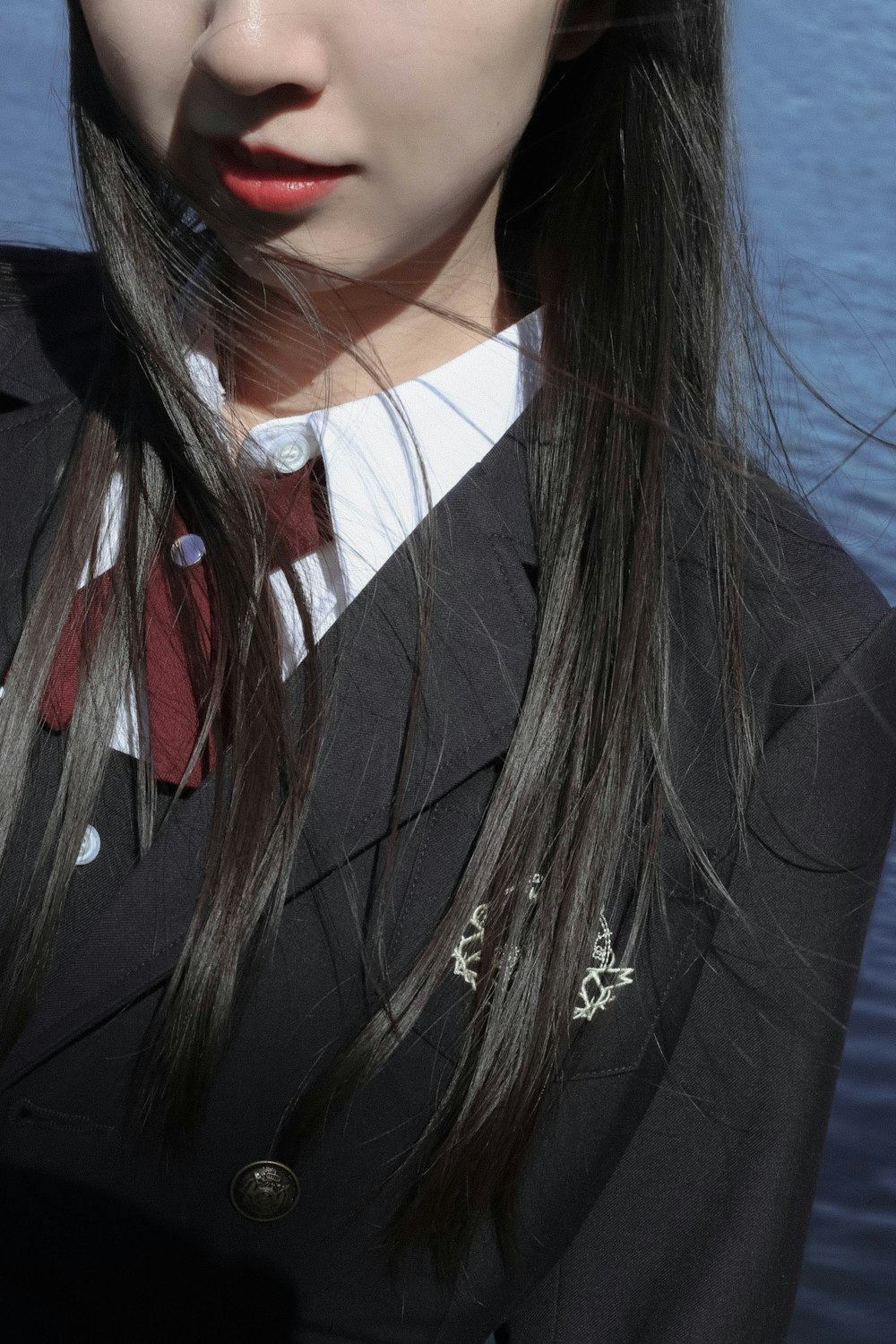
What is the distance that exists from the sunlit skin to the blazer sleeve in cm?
46

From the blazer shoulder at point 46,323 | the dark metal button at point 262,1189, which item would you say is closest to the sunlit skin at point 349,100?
the blazer shoulder at point 46,323

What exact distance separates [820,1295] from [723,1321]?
481 mm

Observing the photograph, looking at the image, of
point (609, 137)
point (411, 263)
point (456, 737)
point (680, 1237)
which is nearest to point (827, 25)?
point (609, 137)

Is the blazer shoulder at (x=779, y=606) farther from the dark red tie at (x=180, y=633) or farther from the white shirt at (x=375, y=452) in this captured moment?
the dark red tie at (x=180, y=633)

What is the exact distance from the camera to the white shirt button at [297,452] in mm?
1203

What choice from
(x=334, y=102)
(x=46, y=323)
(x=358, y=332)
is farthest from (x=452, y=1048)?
(x=46, y=323)

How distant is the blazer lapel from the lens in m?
1.07

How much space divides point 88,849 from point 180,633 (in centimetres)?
18

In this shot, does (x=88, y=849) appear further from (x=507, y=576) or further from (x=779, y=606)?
(x=779, y=606)

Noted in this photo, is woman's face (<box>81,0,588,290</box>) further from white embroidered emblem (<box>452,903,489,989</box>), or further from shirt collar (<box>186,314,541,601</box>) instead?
white embroidered emblem (<box>452,903,489,989</box>)

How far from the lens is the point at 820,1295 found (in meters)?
1.54

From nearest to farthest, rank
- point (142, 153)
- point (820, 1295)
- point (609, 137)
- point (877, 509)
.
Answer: point (142, 153) → point (609, 137) → point (820, 1295) → point (877, 509)

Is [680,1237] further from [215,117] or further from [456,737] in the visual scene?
[215,117]

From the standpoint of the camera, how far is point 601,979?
114cm
